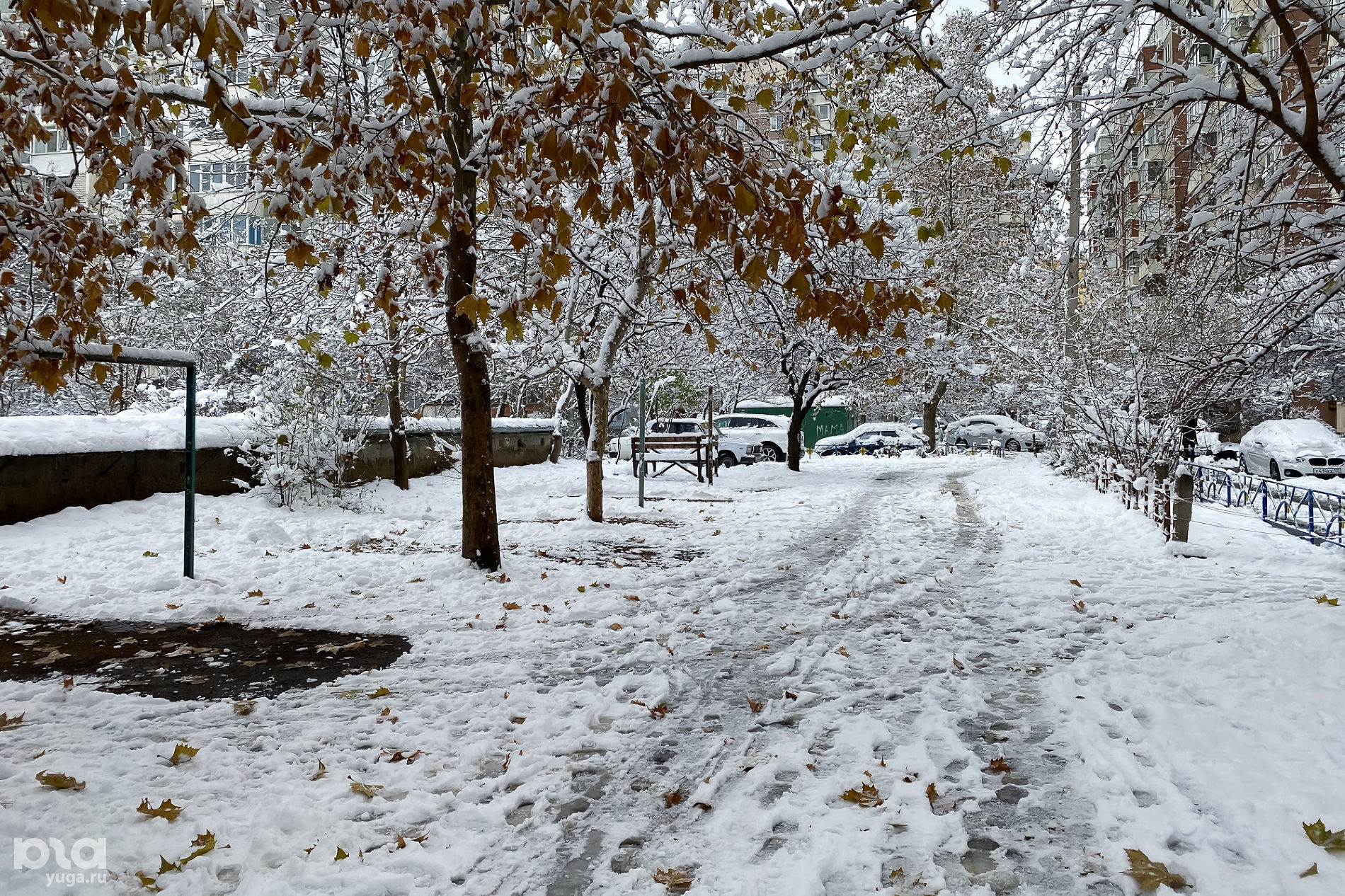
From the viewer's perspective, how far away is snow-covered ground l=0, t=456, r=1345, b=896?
10.6 ft

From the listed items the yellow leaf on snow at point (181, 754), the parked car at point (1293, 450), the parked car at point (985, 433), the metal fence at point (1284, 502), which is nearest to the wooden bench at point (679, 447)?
the metal fence at point (1284, 502)

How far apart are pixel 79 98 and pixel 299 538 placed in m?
6.78

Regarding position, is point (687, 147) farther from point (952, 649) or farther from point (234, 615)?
A: point (234, 615)

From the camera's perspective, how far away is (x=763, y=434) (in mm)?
29328

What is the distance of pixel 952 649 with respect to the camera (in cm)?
618

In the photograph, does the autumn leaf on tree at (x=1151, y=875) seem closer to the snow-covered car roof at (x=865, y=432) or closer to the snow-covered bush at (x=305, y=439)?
the snow-covered bush at (x=305, y=439)

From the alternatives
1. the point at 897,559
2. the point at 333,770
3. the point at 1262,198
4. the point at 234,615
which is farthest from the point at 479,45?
the point at 897,559

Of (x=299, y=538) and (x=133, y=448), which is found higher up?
(x=133, y=448)

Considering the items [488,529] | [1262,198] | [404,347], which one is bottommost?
[488,529]

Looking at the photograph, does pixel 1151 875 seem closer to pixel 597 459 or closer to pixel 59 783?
pixel 59 783

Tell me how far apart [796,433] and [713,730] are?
20.8 meters

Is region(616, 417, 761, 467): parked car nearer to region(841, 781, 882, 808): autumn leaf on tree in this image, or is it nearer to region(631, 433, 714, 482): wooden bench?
region(631, 433, 714, 482): wooden bench

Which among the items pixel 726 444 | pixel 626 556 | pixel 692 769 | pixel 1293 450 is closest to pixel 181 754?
pixel 692 769

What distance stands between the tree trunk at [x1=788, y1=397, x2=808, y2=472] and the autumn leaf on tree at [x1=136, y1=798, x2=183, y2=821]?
21.5 metres
